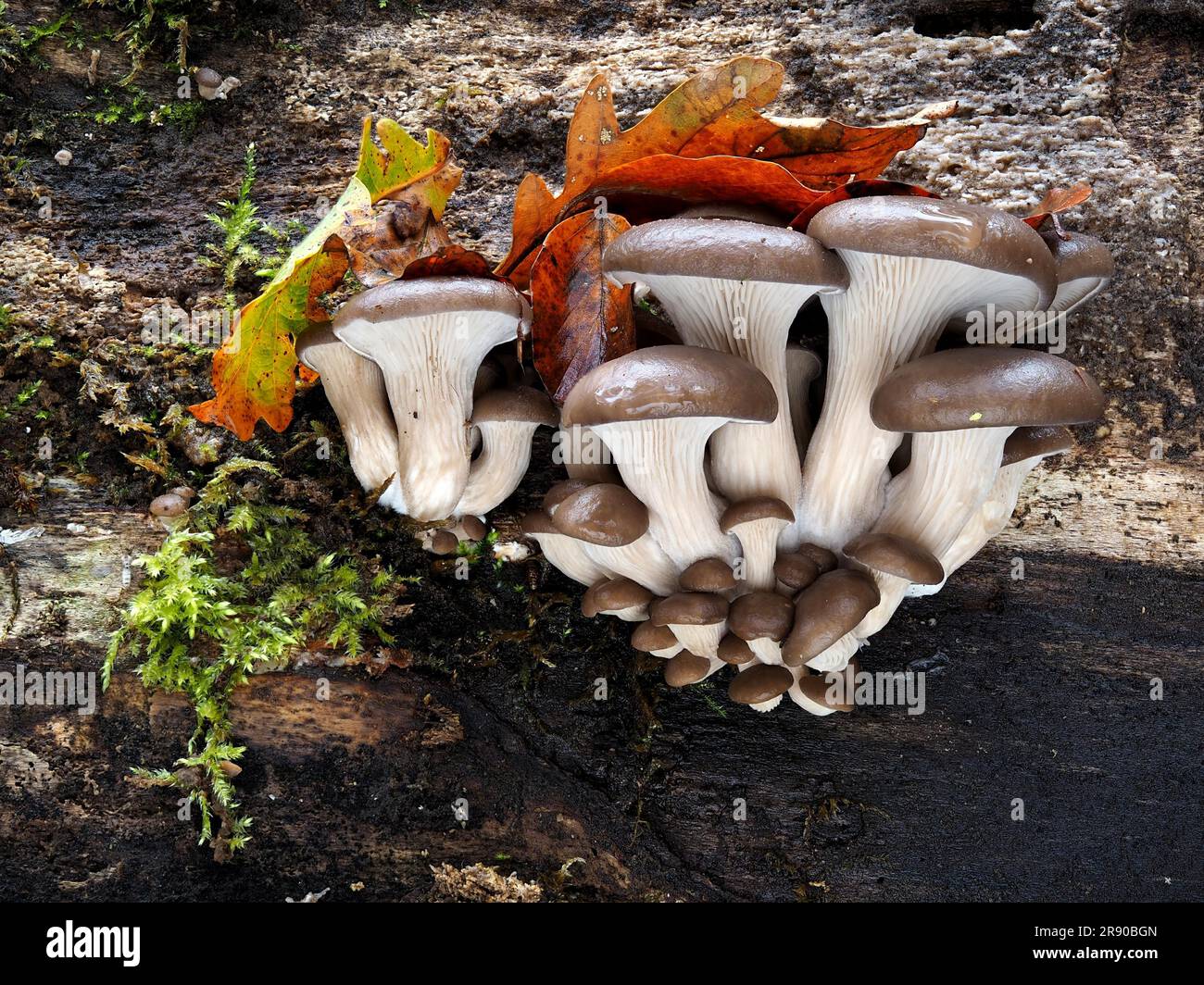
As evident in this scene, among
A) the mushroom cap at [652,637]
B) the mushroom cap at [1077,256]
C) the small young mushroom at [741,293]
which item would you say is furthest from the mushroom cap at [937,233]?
the mushroom cap at [652,637]

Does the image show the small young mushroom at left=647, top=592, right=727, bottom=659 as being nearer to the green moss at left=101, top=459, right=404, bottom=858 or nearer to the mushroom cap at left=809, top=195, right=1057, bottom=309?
the green moss at left=101, top=459, right=404, bottom=858

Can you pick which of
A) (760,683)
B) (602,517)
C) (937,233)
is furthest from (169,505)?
(937,233)

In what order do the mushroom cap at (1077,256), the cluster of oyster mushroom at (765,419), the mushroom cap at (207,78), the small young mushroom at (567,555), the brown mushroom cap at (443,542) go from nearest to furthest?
the cluster of oyster mushroom at (765,419), the mushroom cap at (1077,256), the small young mushroom at (567,555), the brown mushroom cap at (443,542), the mushroom cap at (207,78)

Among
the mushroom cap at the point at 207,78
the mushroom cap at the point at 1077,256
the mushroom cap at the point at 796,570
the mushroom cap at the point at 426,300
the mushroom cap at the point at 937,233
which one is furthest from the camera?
the mushroom cap at the point at 207,78

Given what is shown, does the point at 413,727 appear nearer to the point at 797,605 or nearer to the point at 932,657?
the point at 797,605

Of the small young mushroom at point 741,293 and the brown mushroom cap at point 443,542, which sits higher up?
the small young mushroom at point 741,293

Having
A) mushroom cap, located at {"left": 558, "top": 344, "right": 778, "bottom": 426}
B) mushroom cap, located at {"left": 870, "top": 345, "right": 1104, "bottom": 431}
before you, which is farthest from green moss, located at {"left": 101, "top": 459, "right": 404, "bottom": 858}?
mushroom cap, located at {"left": 870, "top": 345, "right": 1104, "bottom": 431}

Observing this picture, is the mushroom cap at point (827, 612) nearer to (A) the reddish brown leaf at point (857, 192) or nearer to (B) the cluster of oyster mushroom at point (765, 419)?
(B) the cluster of oyster mushroom at point (765, 419)
